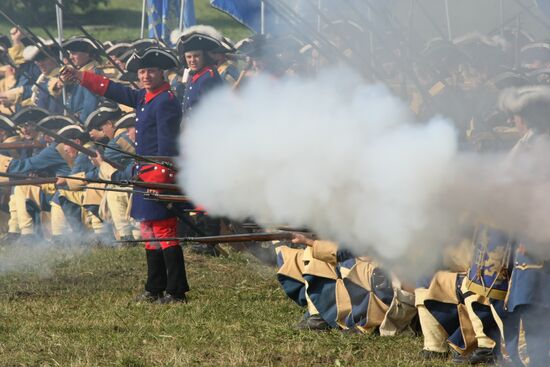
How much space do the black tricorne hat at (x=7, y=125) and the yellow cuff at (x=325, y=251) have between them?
844 centimetres

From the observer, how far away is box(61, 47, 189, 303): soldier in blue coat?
30.6 ft

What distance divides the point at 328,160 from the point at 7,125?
10.2 meters

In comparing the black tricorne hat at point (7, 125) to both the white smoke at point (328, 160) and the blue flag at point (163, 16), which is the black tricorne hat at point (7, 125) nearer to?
the blue flag at point (163, 16)

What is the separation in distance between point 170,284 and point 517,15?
3.50 m

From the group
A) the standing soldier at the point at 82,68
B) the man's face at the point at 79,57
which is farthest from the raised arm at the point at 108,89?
the man's face at the point at 79,57

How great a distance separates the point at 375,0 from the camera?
7.42 metres

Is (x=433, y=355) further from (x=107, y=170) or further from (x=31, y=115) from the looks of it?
(x=31, y=115)

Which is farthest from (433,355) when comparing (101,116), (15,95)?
(15,95)

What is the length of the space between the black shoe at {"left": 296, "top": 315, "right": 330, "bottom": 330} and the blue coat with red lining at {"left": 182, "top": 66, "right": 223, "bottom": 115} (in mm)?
2570

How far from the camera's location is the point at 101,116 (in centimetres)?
1354

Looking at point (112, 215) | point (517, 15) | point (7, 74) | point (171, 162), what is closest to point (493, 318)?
point (517, 15)

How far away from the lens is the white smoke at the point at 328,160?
5.71 meters

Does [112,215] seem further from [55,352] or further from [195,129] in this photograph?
[195,129]

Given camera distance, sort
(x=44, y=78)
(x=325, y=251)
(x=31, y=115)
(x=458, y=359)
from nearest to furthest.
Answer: (x=458, y=359)
(x=325, y=251)
(x=31, y=115)
(x=44, y=78)
